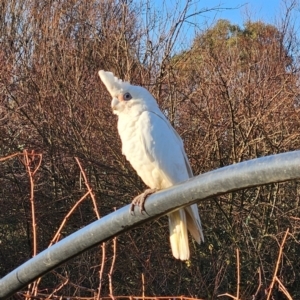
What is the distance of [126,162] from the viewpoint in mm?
5652

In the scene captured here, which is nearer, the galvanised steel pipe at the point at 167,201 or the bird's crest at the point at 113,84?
the galvanised steel pipe at the point at 167,201

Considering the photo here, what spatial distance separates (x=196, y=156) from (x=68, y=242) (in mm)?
4343

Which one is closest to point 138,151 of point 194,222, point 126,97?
point 126,97

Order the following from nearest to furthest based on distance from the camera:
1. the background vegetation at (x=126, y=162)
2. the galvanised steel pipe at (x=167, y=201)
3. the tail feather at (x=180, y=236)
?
the galvanised steel pipe at (x=167, y=201) → the tail feather at (x=180, y=236) → the background vegetation at (x=126, y=162)

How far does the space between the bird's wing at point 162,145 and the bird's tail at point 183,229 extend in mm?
255

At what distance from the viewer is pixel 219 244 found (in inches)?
217

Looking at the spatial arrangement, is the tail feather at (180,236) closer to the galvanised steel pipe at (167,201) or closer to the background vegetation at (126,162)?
the galvanised steel pipe at (167,201)

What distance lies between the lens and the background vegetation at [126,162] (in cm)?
534

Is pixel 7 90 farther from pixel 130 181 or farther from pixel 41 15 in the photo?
pixel 41 15

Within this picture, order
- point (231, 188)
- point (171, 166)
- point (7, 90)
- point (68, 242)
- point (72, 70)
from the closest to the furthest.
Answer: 1. point (231, 188)
2. point (68, 242)
3. point (171, 166)
4. point (7, 90)
5. point (72, 70)

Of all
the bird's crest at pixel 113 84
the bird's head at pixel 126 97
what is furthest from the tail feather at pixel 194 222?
the bird's crest at pixel 113 84

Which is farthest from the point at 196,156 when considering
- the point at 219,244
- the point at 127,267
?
the point at 127,267

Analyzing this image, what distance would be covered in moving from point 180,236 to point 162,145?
1.39 ft

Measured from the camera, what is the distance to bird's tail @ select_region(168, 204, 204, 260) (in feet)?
7.91
